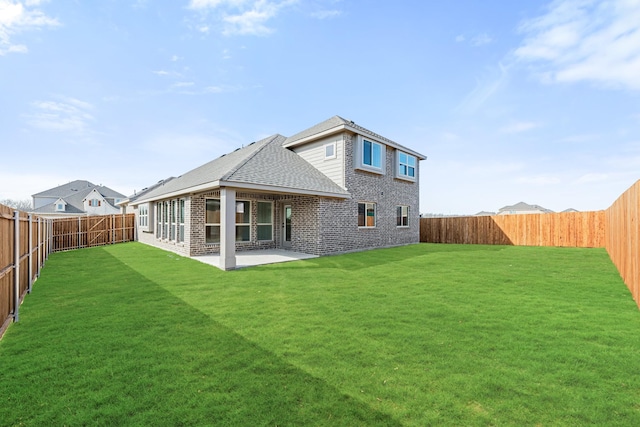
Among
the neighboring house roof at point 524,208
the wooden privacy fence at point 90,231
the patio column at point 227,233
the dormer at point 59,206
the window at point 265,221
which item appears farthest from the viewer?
the neighboring house roof at point 524,208

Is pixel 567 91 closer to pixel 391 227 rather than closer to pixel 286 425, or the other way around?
pixel 391 227

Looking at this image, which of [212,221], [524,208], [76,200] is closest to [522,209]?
[524,208]

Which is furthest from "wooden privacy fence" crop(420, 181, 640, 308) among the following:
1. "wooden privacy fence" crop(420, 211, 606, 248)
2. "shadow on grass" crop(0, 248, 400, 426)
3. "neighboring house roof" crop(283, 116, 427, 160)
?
"shadow on grass" crop(0, 248, 400, 426)

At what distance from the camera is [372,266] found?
10.1 metres

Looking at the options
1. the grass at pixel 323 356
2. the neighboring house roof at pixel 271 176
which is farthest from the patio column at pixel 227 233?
the grass at pixel 323 356

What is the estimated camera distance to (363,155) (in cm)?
1459

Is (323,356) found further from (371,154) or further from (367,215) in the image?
(371,154)

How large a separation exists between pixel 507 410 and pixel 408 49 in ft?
43.3

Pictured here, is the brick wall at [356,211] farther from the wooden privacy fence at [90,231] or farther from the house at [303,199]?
the wooden privacy fence at [90,231]

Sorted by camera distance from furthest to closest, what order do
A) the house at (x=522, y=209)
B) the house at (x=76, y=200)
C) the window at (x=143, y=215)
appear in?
the house at (x=522, y=209), the house at (x=76, y=200), the window at (x=143, y=215)

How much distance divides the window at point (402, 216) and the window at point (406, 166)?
209cm

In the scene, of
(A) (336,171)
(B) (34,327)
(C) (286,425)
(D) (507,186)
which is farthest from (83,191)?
(D) (507,186)

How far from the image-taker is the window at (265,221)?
14.5 m

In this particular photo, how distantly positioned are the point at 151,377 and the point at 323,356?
75.4 inches
